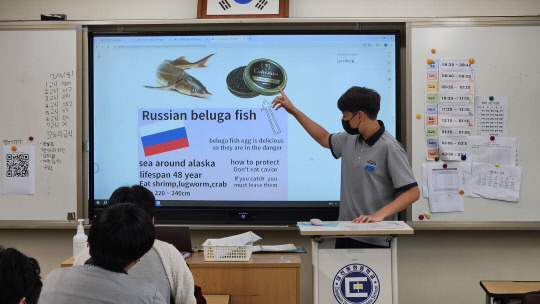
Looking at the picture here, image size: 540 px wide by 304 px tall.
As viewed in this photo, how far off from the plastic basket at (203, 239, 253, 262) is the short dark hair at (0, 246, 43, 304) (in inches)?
62.4

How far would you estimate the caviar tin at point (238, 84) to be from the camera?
4.05 m

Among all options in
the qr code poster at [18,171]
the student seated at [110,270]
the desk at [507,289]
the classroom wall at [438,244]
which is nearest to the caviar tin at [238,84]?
the classroom wall at [438,244]

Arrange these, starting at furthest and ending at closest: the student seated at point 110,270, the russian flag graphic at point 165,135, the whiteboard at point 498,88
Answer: the russian flag graphic at point 165,135, the whiteboard at point 498,88, the student seated at point 110,270

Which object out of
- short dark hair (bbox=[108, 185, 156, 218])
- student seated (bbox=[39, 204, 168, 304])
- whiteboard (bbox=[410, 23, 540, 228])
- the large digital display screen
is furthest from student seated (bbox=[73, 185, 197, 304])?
whiteboard (bbox=[410, 23, 540, 228])

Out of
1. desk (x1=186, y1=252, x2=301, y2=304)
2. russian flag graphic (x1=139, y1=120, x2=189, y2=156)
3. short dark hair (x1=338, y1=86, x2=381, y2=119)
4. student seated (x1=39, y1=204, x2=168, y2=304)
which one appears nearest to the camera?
student seated (x1=39, y1=204, x2=168, y2=304)

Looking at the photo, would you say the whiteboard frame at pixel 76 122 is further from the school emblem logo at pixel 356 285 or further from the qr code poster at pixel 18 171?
the school emblem logo at pixel 356 285

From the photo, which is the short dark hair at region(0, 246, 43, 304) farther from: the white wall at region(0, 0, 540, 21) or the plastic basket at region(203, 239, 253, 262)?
the white wall at region(0, 0, 540, 21)

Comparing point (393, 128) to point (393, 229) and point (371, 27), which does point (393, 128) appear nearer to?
point (371, 27)

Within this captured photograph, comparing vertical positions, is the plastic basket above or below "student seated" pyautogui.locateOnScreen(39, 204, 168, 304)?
below

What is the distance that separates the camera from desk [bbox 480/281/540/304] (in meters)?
3.03

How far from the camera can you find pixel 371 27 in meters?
4.04

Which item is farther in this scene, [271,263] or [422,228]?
[422,228]

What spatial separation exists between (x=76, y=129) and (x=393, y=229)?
7.82 ft

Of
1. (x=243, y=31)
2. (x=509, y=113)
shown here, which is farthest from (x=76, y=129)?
(x=509, y=113)
